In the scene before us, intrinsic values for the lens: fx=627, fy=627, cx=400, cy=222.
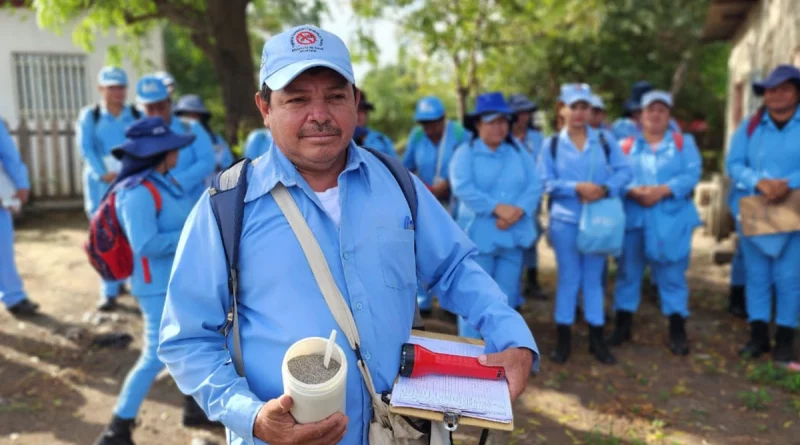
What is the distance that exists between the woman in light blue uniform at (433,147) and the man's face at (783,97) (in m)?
2.81

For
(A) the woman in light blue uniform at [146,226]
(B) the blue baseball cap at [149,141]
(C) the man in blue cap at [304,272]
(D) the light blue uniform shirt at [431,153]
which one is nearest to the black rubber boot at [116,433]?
(A) the woman in light blue uniform at [146,226]

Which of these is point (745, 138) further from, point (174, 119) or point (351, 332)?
point (174, 119)

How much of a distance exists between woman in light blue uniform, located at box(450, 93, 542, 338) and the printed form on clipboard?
123 inches

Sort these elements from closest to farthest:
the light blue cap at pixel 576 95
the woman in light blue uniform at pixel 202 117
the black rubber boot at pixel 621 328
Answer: the light blue cap at pixel 576 95
the black rubber boot at pixel 621 328
the woman in light blue uniform at pixel 202 117

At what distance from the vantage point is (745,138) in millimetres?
5406

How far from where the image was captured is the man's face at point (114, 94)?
264 inches

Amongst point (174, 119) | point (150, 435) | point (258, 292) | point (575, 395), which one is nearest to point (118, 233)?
point (150, 435)

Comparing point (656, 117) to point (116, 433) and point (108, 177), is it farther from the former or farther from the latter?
point (108, 177)

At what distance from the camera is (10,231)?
6.38 meters

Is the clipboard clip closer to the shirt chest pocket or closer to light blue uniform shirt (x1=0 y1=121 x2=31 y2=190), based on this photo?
the shirt chest pocket

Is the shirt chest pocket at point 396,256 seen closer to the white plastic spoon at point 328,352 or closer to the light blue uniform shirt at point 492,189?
the white plastic spoon at point 328,352

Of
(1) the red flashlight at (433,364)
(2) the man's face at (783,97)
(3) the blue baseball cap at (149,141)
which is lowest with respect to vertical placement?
(1) the red flashlight at (433,364)

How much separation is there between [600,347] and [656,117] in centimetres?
208

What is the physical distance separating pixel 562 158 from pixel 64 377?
4588 mm
